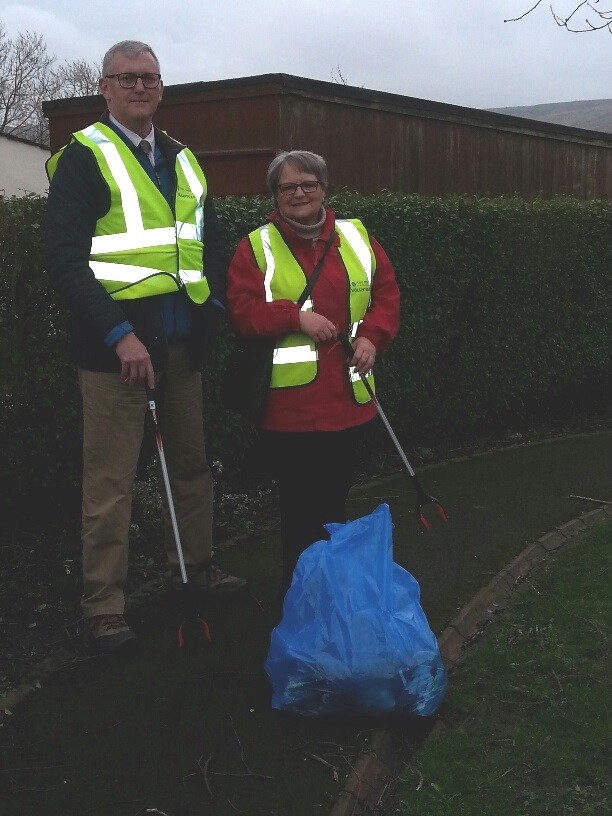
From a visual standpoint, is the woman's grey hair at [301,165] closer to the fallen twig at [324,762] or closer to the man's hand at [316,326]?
the man's hand at [316,326]

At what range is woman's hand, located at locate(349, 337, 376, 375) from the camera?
387cm

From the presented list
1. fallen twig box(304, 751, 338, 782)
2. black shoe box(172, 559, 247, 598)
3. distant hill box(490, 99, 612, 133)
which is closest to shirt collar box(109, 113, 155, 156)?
black shoe box(172, 559, 247, 598)

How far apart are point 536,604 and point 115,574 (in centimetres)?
193

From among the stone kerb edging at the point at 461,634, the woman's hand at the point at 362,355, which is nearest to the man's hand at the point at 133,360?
the woman's hand at the point at 362,355

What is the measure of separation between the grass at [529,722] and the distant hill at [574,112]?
17048 cm

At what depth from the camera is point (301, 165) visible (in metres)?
3.81

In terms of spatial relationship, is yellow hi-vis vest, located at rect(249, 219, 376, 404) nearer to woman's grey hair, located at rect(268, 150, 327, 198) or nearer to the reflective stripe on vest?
the reflective stripe on vest

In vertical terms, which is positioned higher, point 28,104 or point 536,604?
point 28,104

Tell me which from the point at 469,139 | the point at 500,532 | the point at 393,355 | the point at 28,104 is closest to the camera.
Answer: the point at 500,532

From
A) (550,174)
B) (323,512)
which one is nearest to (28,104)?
(550,174)

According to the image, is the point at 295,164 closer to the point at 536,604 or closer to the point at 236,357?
the point at 236,357

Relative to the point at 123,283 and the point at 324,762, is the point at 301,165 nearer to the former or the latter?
the point at 123,283

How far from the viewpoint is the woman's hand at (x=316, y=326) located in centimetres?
375

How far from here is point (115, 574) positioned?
158 inches
